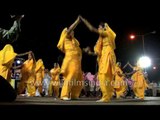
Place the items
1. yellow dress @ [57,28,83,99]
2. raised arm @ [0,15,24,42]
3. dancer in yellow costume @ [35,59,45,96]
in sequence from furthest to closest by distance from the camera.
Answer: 1. dancer in yellow costume @ [35,59,45,96]
2. yellow dress @ [57,28,83,99]
3. raised arm @ [0,15,24,42]

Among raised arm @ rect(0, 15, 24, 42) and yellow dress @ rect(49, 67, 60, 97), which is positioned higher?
raised arm @ rect(0, 15, 24, 42)

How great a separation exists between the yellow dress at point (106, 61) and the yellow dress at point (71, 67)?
1064 millimetres

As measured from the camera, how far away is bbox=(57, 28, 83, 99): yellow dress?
9.54 meters

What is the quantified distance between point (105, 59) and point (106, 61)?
58 mm

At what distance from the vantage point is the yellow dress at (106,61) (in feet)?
27.3

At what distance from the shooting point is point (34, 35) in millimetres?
25812

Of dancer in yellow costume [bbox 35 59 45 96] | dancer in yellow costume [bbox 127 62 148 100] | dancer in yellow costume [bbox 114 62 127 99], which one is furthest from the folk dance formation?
dancer in yellow costume [bbox 35 59 45 96]

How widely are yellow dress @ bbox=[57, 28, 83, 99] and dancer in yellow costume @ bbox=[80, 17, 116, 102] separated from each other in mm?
1064

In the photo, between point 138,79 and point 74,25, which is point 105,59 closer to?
point 74,25

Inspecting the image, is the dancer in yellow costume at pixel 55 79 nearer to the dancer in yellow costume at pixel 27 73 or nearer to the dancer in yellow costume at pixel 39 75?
the dancer in yellow costume at pixel 39 75

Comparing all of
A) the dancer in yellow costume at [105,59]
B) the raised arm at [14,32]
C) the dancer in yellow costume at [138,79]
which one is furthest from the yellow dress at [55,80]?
the raised arm at [14,32]

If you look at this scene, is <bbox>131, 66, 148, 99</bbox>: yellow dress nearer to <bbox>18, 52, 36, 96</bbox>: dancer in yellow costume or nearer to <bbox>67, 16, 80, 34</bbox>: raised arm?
<bbox>18, 52, 36, 96</bbox>: dancer in yellow costume
